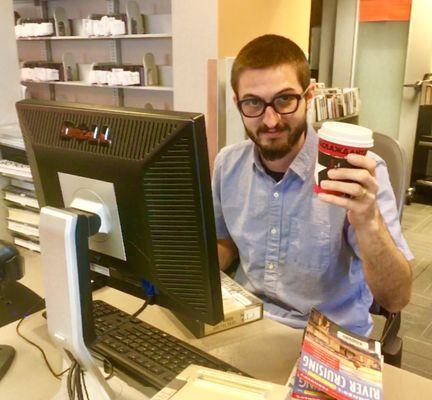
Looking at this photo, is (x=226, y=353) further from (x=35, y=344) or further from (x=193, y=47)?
(x=193, y=47)

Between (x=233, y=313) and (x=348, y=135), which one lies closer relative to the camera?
(x=348, y=135)

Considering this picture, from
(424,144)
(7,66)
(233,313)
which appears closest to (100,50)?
(7,66)

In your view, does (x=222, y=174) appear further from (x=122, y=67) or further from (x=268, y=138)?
(x=122, y=67)

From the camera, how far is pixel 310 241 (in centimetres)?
122

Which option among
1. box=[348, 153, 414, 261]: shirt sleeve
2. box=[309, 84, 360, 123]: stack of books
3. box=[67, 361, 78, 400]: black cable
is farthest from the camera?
box=[309, 84, 360, 123]: stack of books

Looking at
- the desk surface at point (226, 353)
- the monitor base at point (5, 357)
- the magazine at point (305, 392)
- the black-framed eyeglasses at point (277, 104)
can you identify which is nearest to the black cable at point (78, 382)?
the desk surface at point (226, 353)

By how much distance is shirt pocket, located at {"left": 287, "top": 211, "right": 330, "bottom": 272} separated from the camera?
3.97ft

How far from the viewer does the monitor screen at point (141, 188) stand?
0.71m

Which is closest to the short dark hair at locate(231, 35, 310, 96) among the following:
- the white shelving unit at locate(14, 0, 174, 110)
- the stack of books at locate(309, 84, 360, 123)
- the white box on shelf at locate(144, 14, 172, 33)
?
the stack of books at locate(309, 84, 360, 123)

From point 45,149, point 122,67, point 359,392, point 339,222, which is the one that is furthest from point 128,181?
point 122,67

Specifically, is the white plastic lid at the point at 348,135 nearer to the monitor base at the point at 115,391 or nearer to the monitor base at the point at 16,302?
the monitor base at the point at 115,391

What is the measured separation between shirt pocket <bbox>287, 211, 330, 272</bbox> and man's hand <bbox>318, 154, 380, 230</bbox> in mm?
303

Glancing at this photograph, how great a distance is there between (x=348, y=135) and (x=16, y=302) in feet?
3.11

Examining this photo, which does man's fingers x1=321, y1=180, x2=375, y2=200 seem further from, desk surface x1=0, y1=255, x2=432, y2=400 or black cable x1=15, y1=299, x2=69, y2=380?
black cable x1=15, y1=299, x2=69, y2=380
